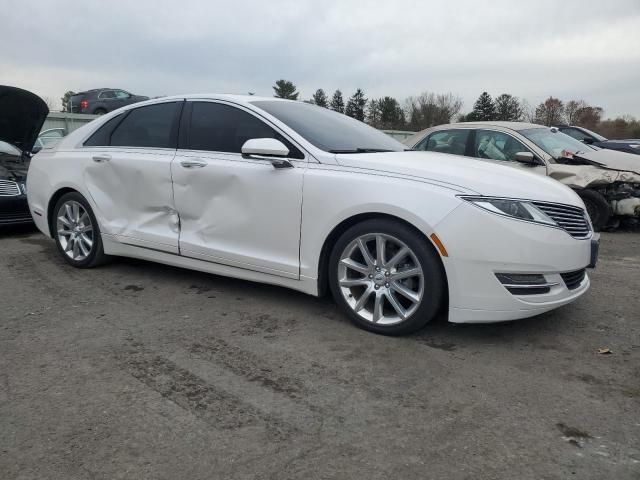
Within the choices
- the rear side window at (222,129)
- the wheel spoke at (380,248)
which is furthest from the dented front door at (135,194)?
the wheel spoke at (380,248)

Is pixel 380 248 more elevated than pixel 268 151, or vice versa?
pixel 268 151

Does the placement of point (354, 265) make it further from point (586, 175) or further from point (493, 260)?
point (586, 175)

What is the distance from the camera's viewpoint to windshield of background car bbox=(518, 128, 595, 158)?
7.47 m

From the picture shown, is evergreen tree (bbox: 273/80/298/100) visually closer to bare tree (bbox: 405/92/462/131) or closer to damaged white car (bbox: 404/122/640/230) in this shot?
bare tree (bbox: 405/92/462/131)

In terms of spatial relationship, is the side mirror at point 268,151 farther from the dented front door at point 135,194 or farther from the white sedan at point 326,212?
the dented front door at point 135,194

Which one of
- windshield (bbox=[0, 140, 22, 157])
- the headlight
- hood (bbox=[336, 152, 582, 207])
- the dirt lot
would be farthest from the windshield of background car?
windshield (bbox=[0, 140, 22, 157])

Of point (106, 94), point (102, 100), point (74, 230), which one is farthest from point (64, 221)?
point (106, 94)

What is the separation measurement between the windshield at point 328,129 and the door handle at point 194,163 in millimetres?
613

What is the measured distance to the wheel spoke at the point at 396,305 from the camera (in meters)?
3.41

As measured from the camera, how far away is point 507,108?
65.1 meters

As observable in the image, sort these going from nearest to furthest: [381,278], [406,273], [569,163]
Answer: [406,273] < [381,278] < [569,163]

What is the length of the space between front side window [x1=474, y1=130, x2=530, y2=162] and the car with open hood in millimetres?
5864

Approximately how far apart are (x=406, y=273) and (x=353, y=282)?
38 cm

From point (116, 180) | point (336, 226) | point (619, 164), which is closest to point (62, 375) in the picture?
point (336, 226)
